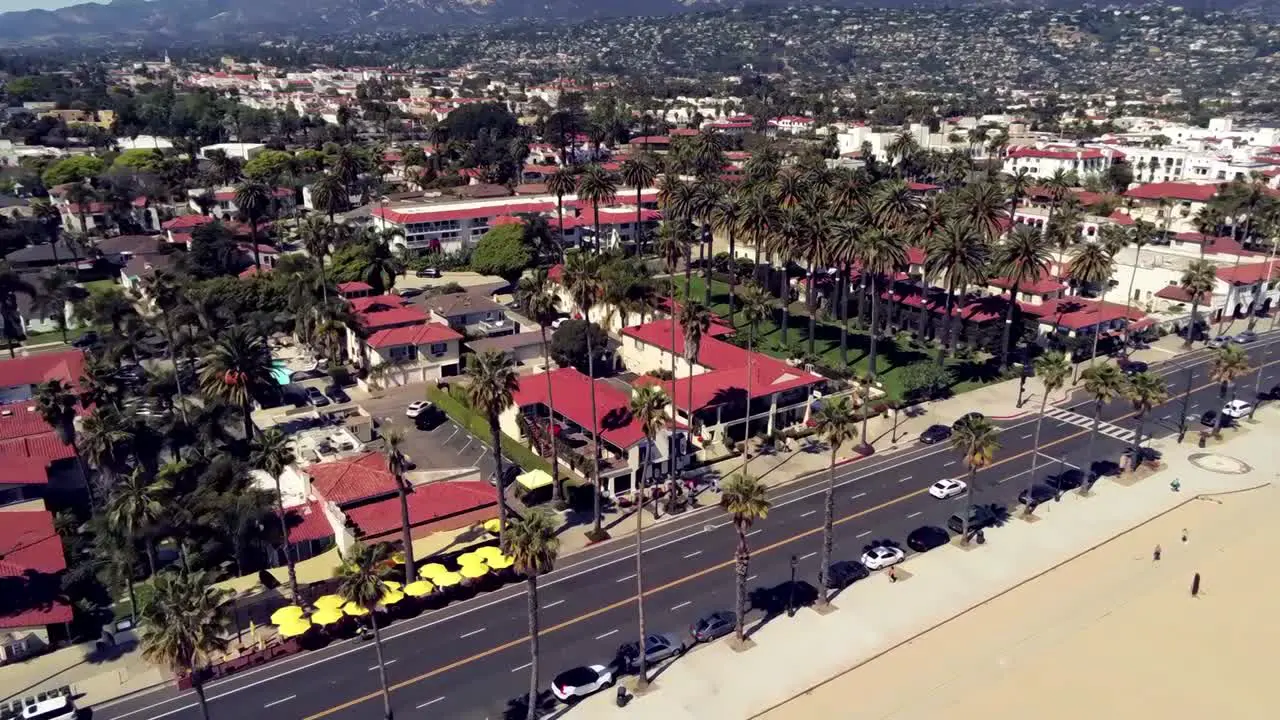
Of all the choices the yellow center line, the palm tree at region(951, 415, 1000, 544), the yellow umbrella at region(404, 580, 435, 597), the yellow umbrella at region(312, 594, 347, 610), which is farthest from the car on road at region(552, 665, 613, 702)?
the palm tree at region(951, 415, 1000, 544)

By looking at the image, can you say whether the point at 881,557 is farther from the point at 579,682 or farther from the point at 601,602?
the point at 579,682

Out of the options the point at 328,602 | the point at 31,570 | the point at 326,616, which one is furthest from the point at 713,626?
the point at 31,570

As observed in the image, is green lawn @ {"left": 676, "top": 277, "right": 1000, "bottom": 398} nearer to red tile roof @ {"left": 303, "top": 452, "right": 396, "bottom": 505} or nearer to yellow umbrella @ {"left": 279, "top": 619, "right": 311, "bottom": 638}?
red tile roof @ {"left": 303, "top": 452, "right": 396, "bottom": 505}

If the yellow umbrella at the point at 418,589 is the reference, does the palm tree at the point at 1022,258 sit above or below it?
above

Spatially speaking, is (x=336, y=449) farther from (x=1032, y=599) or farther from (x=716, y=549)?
(x=1032, y=599)

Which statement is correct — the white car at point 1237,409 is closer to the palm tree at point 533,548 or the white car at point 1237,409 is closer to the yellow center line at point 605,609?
the yellow center line at point 605,609

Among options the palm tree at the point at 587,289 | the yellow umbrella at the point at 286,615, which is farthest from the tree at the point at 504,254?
the yellow umbrella at the point at 286,615
